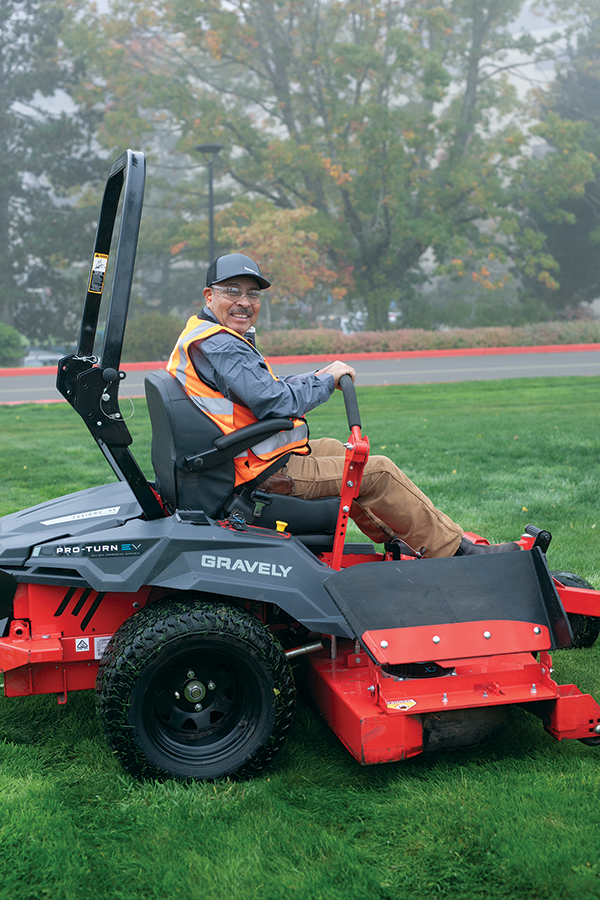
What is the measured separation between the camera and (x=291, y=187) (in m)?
28.8

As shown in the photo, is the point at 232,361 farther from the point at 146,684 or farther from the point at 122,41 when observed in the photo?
the point at 122,41

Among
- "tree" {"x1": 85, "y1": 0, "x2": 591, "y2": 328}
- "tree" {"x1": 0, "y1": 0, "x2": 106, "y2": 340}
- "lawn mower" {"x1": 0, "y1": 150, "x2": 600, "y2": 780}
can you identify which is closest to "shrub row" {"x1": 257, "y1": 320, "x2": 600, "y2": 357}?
"tree" {"x1": 85, "y1": 0, "x2": 591, "y2": 328}

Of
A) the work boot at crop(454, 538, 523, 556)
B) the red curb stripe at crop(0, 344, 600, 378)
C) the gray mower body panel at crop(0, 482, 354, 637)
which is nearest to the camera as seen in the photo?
the gray mower body panel at crop(0, 482, 354, 637)

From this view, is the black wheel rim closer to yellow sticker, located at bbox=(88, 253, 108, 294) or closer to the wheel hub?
the wheel hub

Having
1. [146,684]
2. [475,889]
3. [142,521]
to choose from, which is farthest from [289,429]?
[475,889]

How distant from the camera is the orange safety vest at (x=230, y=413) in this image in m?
3.12

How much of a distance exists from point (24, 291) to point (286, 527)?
29.7m

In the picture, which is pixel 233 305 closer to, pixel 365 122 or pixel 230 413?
pixel 230 413

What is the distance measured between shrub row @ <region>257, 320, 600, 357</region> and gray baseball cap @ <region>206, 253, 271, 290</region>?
2099cm

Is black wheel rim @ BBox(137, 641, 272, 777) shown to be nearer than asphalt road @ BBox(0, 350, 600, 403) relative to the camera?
Yes

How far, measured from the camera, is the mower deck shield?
2846 mm

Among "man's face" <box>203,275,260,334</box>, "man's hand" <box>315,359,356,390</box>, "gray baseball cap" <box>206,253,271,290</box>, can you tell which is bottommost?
"man's hand" <box>315,359,356,390</box>

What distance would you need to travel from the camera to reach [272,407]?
312 cm

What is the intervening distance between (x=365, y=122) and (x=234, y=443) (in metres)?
29.4
